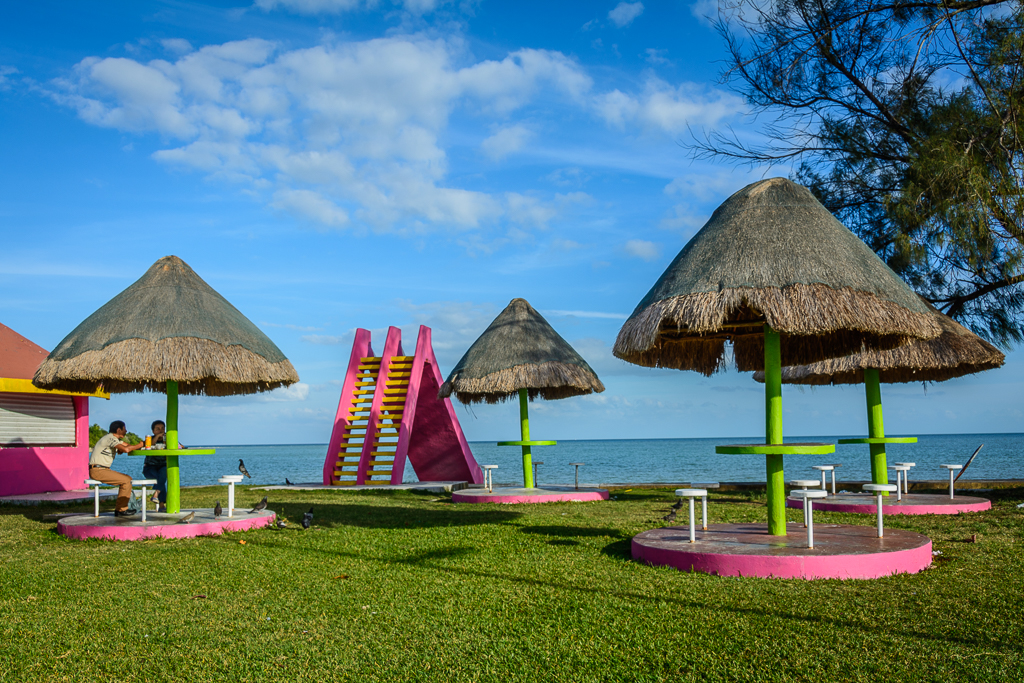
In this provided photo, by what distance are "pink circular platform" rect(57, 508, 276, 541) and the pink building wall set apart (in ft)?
19.9

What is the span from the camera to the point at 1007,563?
19.3 ft

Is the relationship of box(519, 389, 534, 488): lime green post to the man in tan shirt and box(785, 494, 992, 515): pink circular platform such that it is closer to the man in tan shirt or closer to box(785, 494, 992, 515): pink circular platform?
box(785, 494, 992, 515): pink circular platform

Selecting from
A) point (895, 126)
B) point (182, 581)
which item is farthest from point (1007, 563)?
point (895, 126)

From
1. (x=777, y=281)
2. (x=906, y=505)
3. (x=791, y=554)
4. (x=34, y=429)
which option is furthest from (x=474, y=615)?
(x=34, y=429)

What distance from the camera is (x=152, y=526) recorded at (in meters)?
7.77

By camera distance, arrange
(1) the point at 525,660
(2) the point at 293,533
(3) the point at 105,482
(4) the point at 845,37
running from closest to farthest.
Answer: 1. (1) the point at 525,660
2. (2) the point at 293,533
3. (3) the point at 105,482
4. (4) the point at 845,37

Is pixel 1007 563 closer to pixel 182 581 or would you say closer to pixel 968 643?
pixel 968 643

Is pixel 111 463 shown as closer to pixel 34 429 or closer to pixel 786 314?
pixel 34 429

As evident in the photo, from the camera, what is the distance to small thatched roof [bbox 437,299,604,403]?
12.3 meters

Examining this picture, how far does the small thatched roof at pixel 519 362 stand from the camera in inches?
484

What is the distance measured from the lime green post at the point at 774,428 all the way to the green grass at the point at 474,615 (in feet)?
3.82

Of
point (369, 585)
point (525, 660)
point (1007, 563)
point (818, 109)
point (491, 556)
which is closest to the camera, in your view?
point (525, 660)

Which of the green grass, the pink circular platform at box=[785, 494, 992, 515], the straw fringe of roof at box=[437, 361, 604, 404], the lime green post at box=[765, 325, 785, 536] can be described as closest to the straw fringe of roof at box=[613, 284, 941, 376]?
the lime green post at box=[765, 325, 785, 536]

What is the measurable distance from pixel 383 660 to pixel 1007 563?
5245mm
